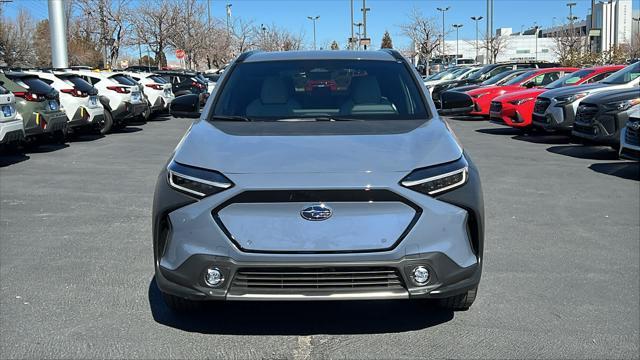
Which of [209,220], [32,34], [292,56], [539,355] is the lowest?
[539,355]

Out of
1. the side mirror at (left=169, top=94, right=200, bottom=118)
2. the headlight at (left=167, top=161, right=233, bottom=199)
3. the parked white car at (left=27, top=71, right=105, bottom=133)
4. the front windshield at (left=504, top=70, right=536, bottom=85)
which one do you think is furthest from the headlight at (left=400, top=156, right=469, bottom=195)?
the front windshield at (left=504, top=70, right=536, bottom=85)

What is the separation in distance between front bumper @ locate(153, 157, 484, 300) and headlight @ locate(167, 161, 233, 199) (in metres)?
0.03

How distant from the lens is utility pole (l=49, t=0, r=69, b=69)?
2370 centimetres

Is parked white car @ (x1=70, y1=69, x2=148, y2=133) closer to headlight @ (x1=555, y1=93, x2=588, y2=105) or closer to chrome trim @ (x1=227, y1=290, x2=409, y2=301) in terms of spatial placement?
headlight @ (x1=555, y1=93, x2=588, y2=105)

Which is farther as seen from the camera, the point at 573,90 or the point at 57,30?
the point at 57,30

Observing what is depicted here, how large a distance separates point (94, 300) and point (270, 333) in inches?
52.3

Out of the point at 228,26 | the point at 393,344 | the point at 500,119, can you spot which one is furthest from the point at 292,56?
the point at 228,26

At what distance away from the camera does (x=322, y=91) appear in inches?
191

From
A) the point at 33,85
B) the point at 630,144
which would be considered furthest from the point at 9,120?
the point at 630,144

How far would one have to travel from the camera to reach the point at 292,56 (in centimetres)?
527

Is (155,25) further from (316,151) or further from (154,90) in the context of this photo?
(316,151)

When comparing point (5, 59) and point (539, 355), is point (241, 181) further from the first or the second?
point (5, 59)

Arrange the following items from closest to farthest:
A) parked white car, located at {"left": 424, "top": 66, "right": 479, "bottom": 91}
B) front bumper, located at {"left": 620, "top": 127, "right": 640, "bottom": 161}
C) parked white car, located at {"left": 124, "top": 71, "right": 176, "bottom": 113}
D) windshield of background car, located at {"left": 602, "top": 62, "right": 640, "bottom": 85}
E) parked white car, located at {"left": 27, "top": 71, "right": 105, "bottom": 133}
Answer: front bumper, located at {"left": 620, "top": 127, "right": 640, "bottom": 161} → windshield of background car, located at {"left": 602, "top": 62, "right": 640, "bottom": 85} → parked white car, located at {"left": 27, "top": 71, "right": 105, "bottom": 133} → parked white car, located at {"left": 124, "top": 71, "right": 176, "bottom": 113} → parked white car, located at {"left": 424, "top": 66, "right": 479, "bottom": 91}

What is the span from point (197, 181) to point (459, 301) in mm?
1746
